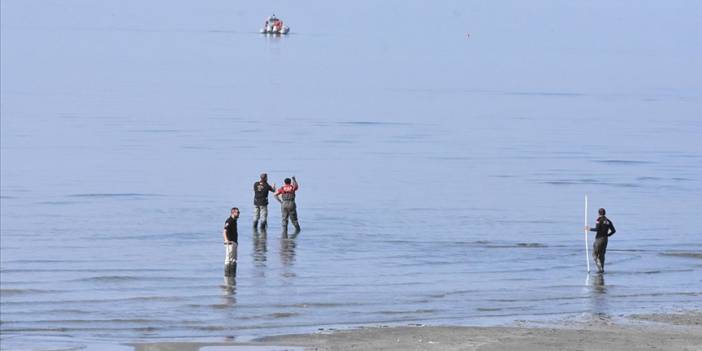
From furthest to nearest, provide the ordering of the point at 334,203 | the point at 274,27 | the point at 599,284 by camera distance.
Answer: the point at 274,27 → the point at 334,203 → the point at 599,284

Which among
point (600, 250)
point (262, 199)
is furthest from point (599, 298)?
point (262, 199)

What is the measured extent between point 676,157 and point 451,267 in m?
29.9

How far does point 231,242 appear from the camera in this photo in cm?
2719

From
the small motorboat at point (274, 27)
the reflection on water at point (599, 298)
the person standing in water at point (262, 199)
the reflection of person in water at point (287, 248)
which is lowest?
the reflection on water at point (599, 298)

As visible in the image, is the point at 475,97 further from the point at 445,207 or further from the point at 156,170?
the point at 445,207

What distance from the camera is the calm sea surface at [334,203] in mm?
25047

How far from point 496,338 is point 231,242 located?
7.08 meters

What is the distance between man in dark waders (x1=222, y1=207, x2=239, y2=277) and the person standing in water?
6.58 m

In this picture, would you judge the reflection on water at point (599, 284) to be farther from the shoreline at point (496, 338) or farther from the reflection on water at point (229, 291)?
the reflection on water at point (229, 291)

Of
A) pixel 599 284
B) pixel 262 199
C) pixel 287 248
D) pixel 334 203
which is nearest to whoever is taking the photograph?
pixel 599 284

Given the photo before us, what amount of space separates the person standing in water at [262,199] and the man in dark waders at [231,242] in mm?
6585

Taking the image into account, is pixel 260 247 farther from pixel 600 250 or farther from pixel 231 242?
pixel 600 250

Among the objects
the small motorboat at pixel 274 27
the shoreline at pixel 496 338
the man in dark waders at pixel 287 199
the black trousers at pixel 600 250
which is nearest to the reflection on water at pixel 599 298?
the black trousers at pixel 600 250

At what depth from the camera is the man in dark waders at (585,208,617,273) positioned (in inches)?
1124
